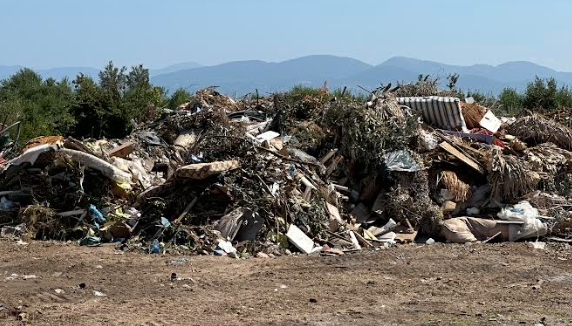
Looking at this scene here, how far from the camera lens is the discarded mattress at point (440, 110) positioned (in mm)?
12594

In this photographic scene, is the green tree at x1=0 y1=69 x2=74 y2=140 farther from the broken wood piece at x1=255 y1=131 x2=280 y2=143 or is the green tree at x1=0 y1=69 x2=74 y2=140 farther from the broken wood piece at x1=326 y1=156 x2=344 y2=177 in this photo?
the broken wood piece at x1=326 y1=156 x2=344 y2=177

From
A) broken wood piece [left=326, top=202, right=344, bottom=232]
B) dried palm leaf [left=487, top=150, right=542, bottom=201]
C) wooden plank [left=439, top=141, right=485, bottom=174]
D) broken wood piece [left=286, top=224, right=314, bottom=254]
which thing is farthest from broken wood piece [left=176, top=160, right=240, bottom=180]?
dried palm leaf [left=487, top=150, right=542, bottom=201]

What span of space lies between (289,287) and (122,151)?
16.5 ft

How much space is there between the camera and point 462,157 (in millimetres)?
11227

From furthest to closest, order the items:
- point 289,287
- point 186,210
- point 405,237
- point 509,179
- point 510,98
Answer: point 510,98, point 509,179, point 405,237, point 186,210, point 289,287

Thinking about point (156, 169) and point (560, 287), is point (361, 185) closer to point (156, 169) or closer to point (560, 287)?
point (156, 169)

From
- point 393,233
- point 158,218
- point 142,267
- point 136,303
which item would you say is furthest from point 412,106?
point 136,303

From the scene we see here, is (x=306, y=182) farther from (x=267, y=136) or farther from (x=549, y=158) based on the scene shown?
(x=549, y=158)

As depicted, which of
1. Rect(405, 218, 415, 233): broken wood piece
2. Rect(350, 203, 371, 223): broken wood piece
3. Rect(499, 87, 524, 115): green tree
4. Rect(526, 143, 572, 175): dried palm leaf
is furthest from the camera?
Rect(499, 87, 524, 115): green tree

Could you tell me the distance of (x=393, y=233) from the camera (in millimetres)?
10039

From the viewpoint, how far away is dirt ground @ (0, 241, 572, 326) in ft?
19.9

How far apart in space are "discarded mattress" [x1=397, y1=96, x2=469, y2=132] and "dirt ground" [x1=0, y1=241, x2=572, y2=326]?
381cm

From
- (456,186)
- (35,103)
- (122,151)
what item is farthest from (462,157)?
(35,103)

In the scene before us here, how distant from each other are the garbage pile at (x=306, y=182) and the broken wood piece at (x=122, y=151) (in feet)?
0.07
